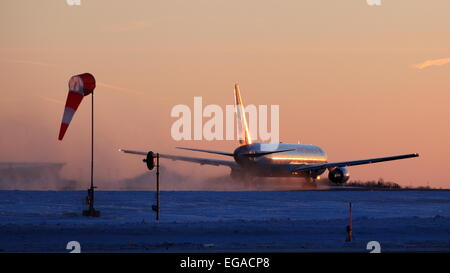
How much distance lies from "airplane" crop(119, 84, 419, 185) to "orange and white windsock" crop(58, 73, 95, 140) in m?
50.8

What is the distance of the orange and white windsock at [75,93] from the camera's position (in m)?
43.3

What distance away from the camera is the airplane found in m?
98.4

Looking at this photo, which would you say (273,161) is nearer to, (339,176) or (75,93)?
(339,176)

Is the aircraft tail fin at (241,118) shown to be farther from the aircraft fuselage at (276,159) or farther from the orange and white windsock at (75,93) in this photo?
the orange and white windsock at (75,93)

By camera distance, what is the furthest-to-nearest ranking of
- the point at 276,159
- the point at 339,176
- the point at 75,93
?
the point at 276,159 < the point at 339,176 < the point at 75,93

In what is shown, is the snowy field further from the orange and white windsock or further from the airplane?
the airplane

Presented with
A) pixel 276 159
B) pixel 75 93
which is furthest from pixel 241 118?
pixel 75 93

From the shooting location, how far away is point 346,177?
9956cm

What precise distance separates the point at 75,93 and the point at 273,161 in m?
58.7

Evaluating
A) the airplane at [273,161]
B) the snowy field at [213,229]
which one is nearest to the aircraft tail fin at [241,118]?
the airplane at [273,161]

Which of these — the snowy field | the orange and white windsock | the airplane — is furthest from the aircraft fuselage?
the orange and white windsock

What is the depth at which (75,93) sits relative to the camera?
1746 inches

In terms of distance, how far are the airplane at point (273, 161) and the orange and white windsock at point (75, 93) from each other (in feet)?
167
